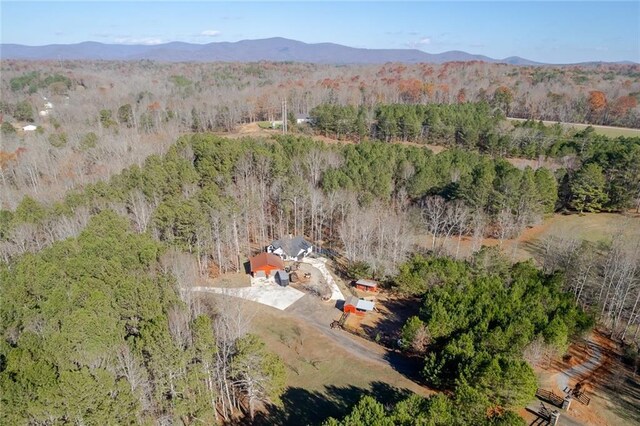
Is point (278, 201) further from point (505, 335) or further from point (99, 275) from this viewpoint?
point (505, 335)

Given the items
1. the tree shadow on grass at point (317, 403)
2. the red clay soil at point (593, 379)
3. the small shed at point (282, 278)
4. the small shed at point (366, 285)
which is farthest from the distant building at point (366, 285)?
the red clay soil at point (593, 379)

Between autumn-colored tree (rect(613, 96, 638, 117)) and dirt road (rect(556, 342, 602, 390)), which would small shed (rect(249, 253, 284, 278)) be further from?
autumn-colored tree (rect(613, 96, 638, 117))

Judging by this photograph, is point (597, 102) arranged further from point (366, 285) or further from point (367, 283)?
point (366, 285)

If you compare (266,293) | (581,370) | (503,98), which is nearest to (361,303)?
(266,293)

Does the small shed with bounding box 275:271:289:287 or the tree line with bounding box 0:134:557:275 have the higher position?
the tree line with bounding box 0:134:557:275

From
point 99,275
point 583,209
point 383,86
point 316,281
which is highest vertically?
point 383,86

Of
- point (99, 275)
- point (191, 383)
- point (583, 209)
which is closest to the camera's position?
point (191, 383)

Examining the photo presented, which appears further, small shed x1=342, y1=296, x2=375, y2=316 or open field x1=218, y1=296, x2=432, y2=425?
small shed x1=342, y1=296, x2=375, y2=316

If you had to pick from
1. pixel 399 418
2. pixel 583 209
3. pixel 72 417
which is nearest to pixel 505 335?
pixel 399 418

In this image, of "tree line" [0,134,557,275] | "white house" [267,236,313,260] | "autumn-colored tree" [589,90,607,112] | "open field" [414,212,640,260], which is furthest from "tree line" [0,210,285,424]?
"autumn-colored tree" [589,90,607,112]
